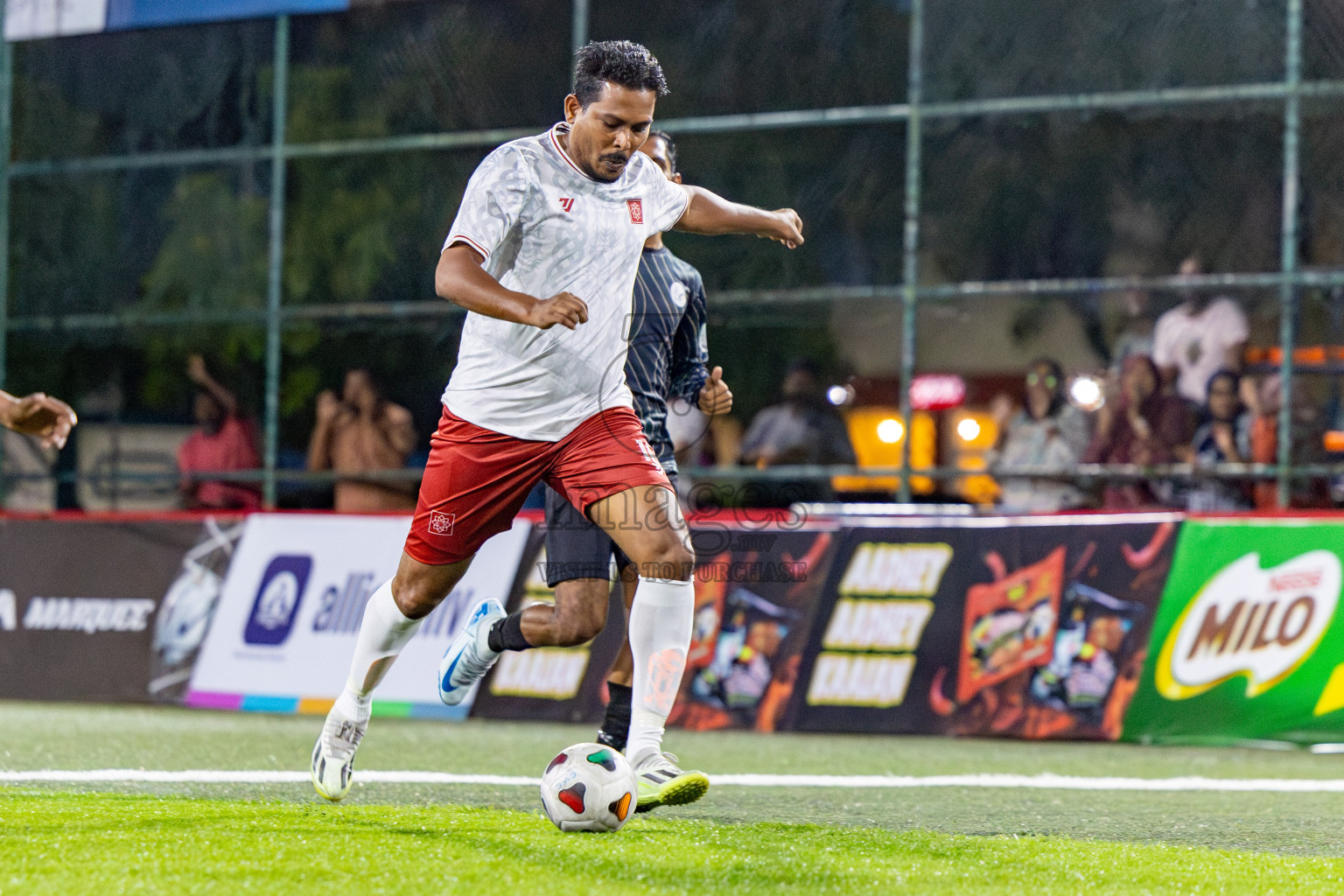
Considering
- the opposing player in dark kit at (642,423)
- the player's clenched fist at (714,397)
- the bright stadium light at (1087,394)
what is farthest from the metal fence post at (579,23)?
the player's clenched fist at (714,397)

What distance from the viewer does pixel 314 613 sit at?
35.2 ft

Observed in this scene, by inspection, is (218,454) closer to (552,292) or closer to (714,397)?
(714,397)

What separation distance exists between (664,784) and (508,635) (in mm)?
1445

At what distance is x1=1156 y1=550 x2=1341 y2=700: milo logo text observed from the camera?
29.5 feet

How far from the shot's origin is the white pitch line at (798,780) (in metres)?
6.66

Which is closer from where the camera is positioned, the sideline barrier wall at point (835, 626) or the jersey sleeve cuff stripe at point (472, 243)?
the jersey sleeve cuff stripe at point (472, 243)

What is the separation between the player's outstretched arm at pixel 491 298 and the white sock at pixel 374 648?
1111 millimetres

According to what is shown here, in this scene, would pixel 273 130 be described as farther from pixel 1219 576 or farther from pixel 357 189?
pixel 1219 576

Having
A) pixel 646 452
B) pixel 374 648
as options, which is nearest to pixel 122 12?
pixel 374 648

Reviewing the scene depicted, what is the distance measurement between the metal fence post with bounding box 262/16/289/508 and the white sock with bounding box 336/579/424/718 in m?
9.20

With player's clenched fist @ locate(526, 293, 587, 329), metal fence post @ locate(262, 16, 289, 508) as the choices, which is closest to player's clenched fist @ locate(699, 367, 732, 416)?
player's clenched fist @ locate(526, 293, 587, 329)

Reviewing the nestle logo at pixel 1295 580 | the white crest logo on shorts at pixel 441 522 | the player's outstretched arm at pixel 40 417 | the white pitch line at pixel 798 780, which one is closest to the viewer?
the player's outstretched arm at pixel 40 417

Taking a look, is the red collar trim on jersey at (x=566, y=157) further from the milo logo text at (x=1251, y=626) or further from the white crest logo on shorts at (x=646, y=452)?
the milo logo text at (x=1251, y=626)

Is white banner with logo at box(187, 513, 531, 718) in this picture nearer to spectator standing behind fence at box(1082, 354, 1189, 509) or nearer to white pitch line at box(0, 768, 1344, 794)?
white pitch line at box(0, 768, 1344, 794)
